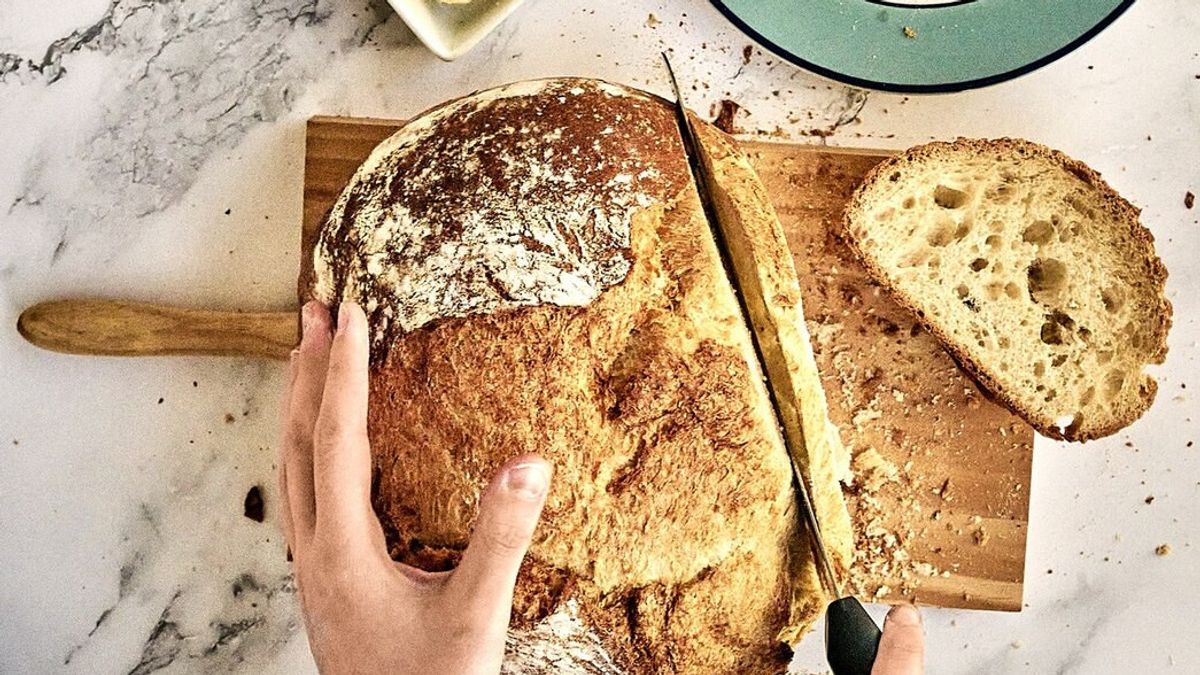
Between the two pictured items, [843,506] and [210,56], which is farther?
[210,56]

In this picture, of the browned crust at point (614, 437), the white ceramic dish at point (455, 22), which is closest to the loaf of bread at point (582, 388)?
the browned crust at point (614, 437)

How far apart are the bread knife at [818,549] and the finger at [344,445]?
0.43 m

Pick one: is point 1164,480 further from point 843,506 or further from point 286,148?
point 286,148

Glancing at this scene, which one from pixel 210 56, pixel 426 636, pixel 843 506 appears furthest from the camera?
pixel 210 56

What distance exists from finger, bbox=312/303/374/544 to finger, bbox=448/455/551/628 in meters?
0.14

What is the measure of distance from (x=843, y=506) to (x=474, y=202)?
60 cm

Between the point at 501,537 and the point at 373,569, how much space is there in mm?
179

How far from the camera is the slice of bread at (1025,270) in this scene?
141cm

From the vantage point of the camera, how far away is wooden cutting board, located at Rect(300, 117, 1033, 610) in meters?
1.48

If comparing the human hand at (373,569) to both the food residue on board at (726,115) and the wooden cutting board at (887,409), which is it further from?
the food residue on board at (726,115)

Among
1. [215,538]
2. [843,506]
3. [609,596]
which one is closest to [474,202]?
[609,596]

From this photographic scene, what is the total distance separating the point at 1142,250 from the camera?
4.63 feet

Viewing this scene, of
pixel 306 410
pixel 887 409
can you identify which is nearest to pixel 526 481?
pixel 306 410

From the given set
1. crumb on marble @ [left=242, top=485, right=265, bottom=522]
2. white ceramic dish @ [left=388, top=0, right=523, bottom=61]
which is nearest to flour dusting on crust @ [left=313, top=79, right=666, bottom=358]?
white ceramic dish @ [left=388, top=0, right=523, bottom=61]
